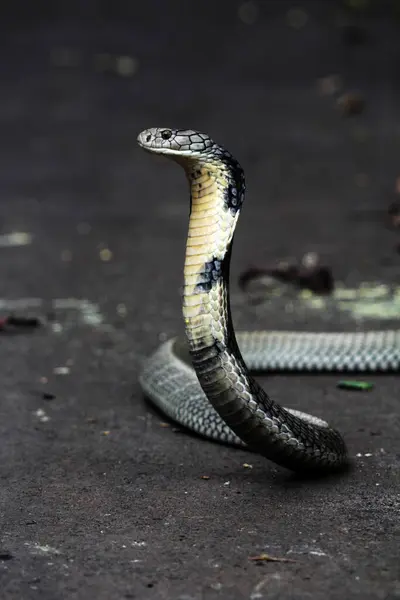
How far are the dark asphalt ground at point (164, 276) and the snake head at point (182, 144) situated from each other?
1325 millimetres

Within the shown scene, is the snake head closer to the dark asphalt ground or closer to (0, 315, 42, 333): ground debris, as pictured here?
the dark asphalt ground

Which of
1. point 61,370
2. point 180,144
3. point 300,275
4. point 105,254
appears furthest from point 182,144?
point 105,254

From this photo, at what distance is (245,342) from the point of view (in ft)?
23.0

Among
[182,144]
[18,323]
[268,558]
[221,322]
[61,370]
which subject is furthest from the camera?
[18,323]

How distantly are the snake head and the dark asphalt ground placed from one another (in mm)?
1325

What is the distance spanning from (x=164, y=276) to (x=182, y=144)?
5.02m

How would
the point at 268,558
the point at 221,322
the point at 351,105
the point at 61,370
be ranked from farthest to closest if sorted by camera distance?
1. the point at 351,105
2. the point at 61,370
3. the point at 221,322
4. the point at 268,558

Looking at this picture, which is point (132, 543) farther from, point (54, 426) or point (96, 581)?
point (54, 426)

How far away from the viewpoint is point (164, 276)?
928 centimetres

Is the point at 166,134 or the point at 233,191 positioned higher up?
the point at 166,134

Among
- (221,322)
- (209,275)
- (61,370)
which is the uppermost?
(209,275)

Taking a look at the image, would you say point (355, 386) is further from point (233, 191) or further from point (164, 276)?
point (164, 276)

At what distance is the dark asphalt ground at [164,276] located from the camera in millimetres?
4043

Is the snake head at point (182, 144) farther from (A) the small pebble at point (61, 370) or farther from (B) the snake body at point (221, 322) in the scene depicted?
(A) the small pebble at point (61, 370)
